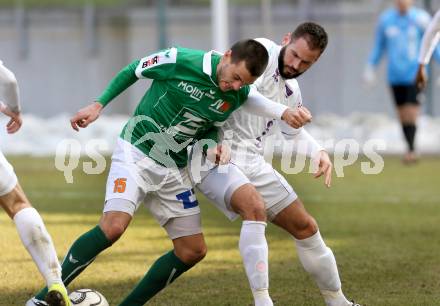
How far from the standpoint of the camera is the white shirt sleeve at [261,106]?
20.3 feet

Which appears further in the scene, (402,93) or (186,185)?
(402,93)

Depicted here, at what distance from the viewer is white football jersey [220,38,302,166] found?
257 inches

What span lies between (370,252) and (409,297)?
193 cm

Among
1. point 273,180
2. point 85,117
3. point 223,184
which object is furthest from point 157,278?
point 85,117

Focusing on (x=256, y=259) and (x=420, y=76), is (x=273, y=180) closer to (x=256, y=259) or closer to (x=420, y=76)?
(x=256, y=259)

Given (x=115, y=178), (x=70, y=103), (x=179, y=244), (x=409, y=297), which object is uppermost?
(x=115, y=178)

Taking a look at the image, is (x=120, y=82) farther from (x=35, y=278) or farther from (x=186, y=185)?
(x=35, y=278)

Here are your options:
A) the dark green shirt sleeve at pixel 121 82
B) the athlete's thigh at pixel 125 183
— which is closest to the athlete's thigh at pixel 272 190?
the athlete's thigh at pixel 125 183

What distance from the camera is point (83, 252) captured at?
6059 mm

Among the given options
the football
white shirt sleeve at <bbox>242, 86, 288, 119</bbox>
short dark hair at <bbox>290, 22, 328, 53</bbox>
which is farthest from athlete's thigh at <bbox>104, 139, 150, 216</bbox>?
short dark hair at <bbox>290, 22, 328, 53</bbox>

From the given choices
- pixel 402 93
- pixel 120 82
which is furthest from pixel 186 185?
pixel 402 93

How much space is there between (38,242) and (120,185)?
568mm

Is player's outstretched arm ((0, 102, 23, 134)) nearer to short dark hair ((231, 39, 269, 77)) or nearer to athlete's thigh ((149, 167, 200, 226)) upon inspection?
athlete's thigh ((149, 167, 200, 226))

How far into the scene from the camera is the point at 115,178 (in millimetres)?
6172
